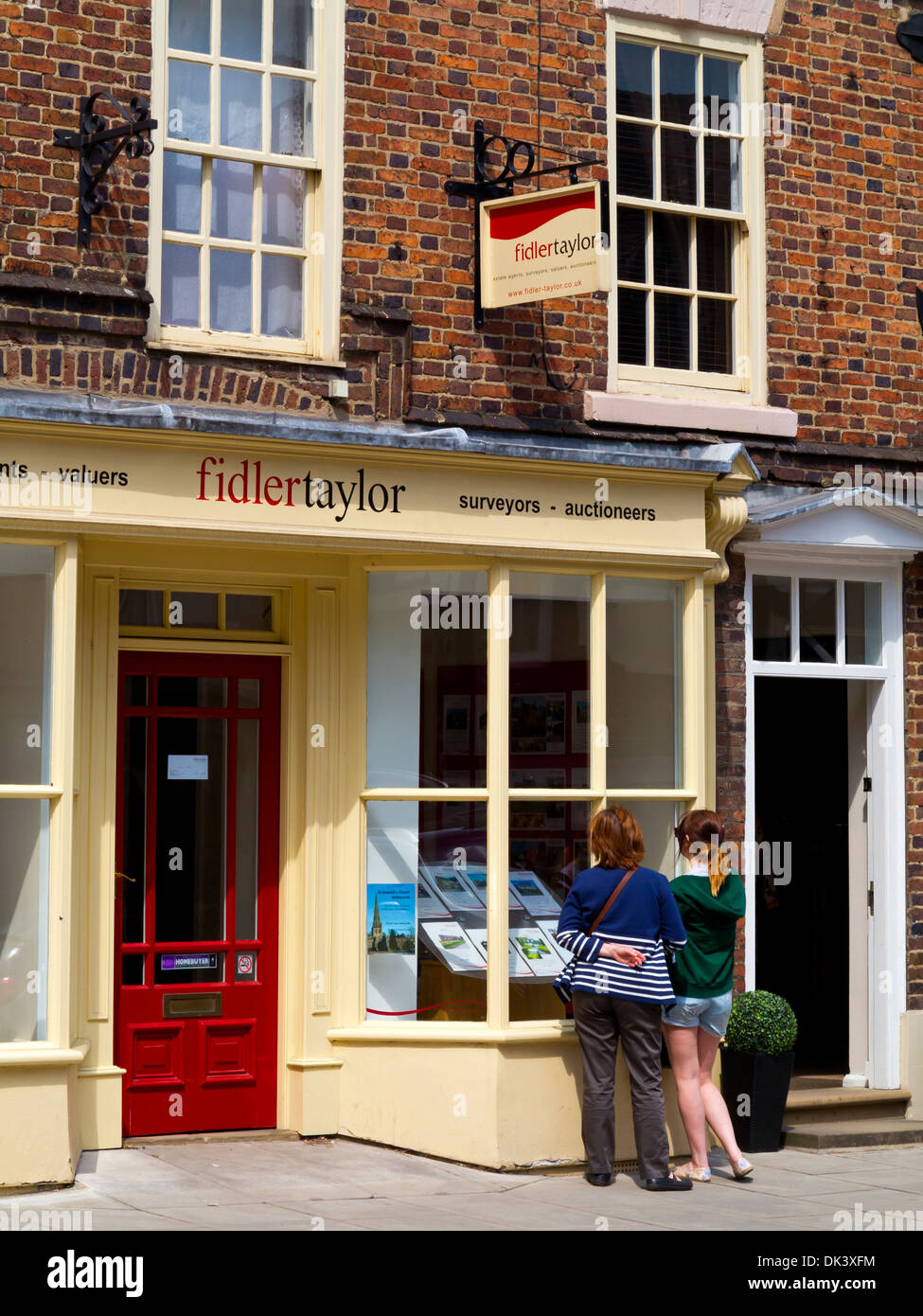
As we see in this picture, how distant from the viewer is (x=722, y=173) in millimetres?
10820

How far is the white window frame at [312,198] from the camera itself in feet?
30.8

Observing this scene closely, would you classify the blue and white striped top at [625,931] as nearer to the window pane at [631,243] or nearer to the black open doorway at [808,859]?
the black open doorway at [808,859]

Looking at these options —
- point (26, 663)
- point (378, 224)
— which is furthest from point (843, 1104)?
point (378, 224)

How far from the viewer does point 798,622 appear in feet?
35.8

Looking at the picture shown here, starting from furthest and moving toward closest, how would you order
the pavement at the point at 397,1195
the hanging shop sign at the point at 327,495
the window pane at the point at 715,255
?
the window pane at the point at 715,255 → the hanging shop sign at the point at 327,495 → the pavement at the point at 397,1195

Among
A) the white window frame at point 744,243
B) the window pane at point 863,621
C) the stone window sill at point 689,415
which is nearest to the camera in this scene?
the stone window sill at point 689,415

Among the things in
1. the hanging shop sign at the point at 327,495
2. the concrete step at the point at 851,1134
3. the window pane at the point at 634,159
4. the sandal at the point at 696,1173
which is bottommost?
the concrete step at the point at 851,1134

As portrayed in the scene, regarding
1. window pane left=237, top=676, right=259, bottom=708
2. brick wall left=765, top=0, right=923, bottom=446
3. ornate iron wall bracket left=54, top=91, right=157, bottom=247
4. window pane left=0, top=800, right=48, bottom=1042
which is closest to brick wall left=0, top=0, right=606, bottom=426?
ornate iron wall bracket left=54, top=91, right=157, bottom=247

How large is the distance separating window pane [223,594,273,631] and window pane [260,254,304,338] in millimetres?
1437

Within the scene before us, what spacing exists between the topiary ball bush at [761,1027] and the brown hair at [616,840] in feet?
4.57

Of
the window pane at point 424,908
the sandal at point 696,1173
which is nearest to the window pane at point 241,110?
the window pane at point 424,908

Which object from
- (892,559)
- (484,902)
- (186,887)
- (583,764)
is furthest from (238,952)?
(892,559)

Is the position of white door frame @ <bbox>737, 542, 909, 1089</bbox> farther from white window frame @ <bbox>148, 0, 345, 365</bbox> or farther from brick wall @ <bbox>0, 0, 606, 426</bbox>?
white window frame @ <bbox>148, 0, 345, 365</bbox>

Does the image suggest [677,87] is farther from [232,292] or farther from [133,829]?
[133,829]
